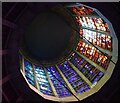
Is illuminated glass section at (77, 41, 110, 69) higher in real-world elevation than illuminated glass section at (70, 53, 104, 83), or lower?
higher

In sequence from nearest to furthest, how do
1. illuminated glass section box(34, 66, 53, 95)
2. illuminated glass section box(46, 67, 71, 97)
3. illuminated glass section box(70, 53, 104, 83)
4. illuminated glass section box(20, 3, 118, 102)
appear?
illuminated glass section box(20, 3, 118, 102), illuminated glass section box(46, 67, 71, 97), illuminated glass section box(70, 53, 104, 83), illuminated glass section box(34, 66, 53, 95)

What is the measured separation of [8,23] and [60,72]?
621cm

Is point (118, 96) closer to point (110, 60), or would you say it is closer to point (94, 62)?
point (110, 60)

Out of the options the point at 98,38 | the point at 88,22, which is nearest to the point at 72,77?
the point at 98,38

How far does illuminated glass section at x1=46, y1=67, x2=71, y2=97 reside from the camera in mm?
→ 13453

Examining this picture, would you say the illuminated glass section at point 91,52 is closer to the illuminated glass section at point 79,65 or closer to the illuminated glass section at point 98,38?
the illuminated glass section at point 79,65

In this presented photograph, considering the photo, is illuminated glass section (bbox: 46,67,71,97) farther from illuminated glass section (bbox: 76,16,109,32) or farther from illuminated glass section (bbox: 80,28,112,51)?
illuminated glass section (bbox: 76,16,109,32)

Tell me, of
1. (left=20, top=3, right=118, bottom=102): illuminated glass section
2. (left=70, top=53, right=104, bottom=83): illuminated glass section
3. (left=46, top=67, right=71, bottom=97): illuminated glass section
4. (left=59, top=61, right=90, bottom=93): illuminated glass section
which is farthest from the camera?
(left=70, top=53, right=104, bottom=83): illuminated glass section

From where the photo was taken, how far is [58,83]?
15.2 m

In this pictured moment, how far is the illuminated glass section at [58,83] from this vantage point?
44.1ft

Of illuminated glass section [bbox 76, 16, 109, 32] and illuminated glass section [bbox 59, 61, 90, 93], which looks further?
illuminated glass section [bbox 76, 16, 109, 32]

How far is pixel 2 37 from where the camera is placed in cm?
1113

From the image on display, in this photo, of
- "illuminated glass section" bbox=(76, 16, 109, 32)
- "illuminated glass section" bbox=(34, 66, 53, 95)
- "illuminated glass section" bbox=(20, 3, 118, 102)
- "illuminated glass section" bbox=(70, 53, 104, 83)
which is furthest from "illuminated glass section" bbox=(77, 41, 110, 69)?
"illuminated glass section" bbox=(34, 66, 53, 95)

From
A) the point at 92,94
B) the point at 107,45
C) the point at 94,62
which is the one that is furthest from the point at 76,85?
the point at 92,94
